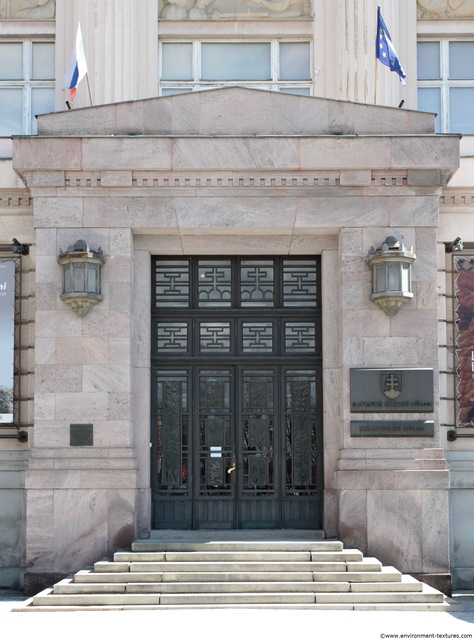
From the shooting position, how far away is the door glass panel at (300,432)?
53.8ft

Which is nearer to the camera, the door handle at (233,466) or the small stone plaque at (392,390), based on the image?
the small stone plaque at (392,390)

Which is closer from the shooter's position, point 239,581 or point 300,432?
point 239,581

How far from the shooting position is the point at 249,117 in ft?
52.4

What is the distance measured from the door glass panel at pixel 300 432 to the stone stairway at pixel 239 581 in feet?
4.55

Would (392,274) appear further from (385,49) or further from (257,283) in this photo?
(385,49)

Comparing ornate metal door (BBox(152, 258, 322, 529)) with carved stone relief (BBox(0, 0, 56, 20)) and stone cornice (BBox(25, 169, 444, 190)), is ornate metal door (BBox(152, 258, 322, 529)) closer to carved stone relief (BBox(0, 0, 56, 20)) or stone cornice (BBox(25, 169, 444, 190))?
stone cornice (BBox(25, 169, 444, 190))

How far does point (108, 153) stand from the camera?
15.8m

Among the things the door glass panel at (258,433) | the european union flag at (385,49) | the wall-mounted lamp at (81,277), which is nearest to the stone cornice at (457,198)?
the european union flag at (385,49)

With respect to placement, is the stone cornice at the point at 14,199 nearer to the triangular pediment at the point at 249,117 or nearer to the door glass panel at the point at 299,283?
the triangular pediment at the point at 249,117

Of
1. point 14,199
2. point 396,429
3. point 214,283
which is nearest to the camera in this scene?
point 396,429

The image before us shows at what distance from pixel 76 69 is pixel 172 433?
232 inches

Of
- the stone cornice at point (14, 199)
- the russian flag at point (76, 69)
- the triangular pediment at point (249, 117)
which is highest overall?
the russian flag at point (76, 69)

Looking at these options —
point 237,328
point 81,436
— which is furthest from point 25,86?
point 81,436

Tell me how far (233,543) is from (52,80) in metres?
8.82
